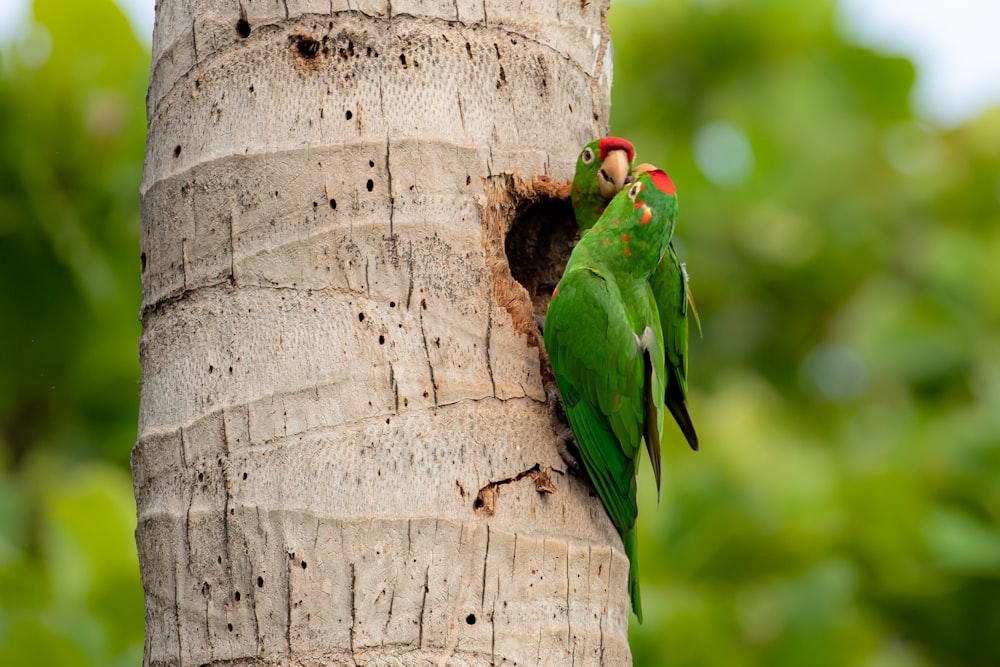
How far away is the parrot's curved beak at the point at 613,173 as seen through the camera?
2727 millimetres

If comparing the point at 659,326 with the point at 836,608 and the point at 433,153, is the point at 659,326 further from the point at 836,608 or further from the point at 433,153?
the point at 836,608

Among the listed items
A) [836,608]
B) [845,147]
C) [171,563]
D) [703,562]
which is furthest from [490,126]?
[845,147]

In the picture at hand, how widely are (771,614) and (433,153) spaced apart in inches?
134

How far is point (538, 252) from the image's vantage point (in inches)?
122

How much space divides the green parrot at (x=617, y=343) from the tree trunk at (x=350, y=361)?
0.38 feet

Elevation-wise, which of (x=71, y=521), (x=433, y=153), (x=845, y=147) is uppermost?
(x=845, y=147)

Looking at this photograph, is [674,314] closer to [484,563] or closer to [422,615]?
[484,563]

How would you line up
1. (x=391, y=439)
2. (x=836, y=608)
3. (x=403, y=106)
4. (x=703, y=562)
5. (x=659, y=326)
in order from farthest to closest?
(x=703, y=562) < (x=836, y=608) < (x=659, y=326) < (x=403, y=106) < (x=391, y=439)

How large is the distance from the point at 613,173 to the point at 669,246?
15.5 inches

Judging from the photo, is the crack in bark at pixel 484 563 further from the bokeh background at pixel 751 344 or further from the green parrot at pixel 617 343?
the bokeh background at pixel 751 344

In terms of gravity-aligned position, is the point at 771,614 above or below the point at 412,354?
below

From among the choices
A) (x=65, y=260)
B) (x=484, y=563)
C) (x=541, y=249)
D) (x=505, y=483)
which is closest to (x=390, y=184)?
(x=505, y=483)

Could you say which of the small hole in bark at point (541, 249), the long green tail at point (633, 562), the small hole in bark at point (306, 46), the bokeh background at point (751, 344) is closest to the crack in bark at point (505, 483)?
the long green tail at point (633, 562)

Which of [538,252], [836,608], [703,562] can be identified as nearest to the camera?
[538,252]
